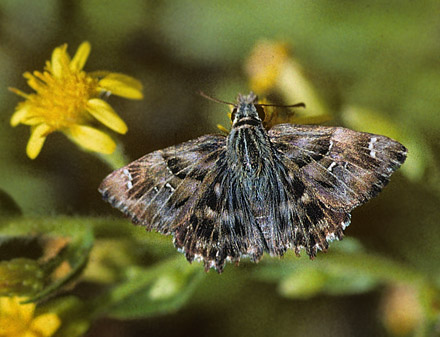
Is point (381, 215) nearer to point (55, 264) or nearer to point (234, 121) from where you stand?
point (234, 121)

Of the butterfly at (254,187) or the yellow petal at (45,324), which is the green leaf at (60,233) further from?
the butterfly at (254,187)

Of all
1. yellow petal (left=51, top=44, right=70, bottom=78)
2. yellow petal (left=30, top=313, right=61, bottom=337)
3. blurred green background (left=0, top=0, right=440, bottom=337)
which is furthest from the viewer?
blurred green background (left=0, top=0, right=440, bottom=337)

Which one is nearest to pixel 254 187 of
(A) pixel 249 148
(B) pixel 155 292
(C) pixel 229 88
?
(A) pixel 249 148

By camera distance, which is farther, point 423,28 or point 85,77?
point 423,28

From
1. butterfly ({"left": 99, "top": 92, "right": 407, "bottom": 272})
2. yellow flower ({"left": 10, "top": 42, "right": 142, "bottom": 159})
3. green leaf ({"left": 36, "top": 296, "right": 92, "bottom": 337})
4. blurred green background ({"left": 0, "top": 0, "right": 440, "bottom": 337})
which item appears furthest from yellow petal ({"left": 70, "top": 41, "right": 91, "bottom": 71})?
green leaf ({"left": 36, "top": 296, "right": 92, "bottom": 337})

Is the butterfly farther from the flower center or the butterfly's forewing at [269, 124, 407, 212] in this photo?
the flower center

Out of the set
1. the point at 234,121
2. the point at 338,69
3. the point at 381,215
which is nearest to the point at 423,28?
the point at 338,69
